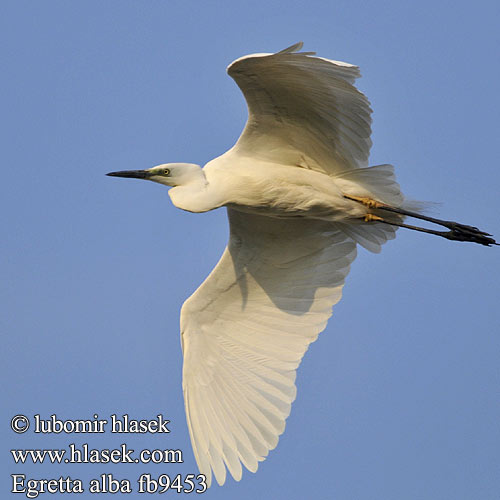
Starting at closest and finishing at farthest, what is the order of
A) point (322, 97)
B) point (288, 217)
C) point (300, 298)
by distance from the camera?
point (322, 97)
point (288, 217)
point (300, 298)

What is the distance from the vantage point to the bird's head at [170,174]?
9.02 meters

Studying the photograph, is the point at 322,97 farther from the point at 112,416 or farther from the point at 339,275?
the point at 112,416

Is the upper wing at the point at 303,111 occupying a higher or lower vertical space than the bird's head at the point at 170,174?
higher

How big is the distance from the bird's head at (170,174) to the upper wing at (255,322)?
1.17 meters

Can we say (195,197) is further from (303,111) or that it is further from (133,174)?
(303,111)

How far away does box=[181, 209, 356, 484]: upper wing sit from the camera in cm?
997

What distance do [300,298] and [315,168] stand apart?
1.53m

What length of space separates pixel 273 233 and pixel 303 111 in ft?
5.26

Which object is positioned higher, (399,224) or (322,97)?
(322,97)

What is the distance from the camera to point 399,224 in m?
9.84

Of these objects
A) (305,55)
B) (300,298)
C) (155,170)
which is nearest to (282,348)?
(300,298)

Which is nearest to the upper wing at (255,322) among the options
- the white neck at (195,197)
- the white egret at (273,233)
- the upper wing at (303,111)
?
the white egret at (273,233)

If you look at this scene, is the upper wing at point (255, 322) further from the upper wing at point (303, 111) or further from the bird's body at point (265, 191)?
the upper wing at point (303, 111)

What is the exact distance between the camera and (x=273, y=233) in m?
10.2
